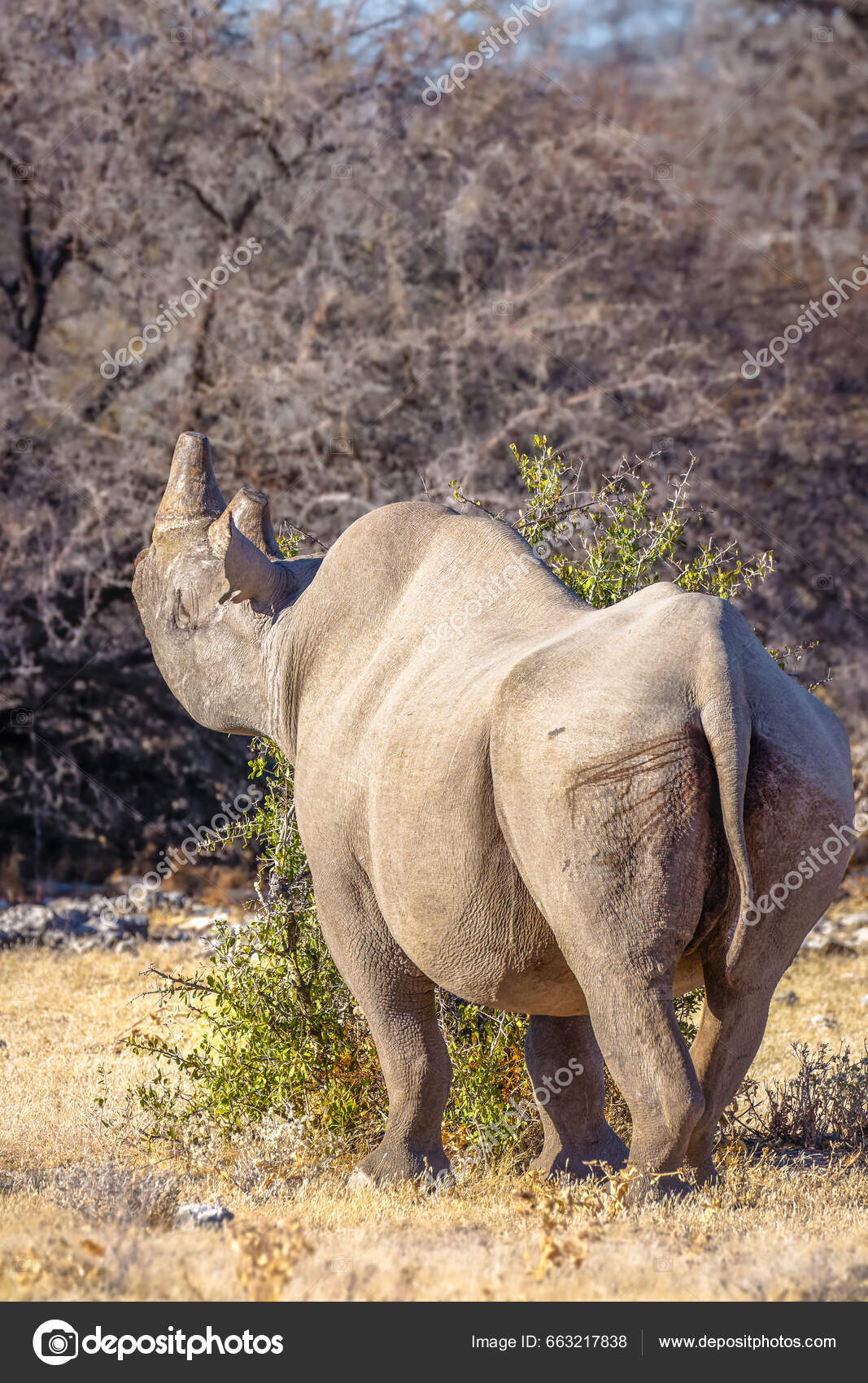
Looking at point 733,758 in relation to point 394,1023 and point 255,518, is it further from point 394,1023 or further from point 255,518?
point 255,518

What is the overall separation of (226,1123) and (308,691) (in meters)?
2.20

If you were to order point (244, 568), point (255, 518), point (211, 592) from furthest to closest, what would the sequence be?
point (255, 518) → point (211, 592) → point (244, 568)

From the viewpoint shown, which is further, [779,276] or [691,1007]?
[779,276]

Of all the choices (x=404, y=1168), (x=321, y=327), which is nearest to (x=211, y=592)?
(x=404, y=1168)

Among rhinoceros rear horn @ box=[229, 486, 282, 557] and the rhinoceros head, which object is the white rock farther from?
rhinoceros rear horn @ box=[229, 486, 282, 557]

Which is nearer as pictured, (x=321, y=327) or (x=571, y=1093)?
(x=571, y=1093)

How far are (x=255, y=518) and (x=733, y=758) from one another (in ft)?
8.88

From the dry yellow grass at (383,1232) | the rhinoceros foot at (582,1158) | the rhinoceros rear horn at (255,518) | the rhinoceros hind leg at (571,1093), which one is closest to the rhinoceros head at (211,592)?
the rhinoceros rear horn at (255,518)

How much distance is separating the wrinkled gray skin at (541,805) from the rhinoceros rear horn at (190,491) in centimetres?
47

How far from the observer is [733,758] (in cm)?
396

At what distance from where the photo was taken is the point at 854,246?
18.0 meters

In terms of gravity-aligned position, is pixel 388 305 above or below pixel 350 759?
below

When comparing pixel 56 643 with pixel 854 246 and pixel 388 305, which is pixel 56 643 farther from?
pixel 854 246

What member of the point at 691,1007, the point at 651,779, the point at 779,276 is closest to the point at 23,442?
the point at 779,276
